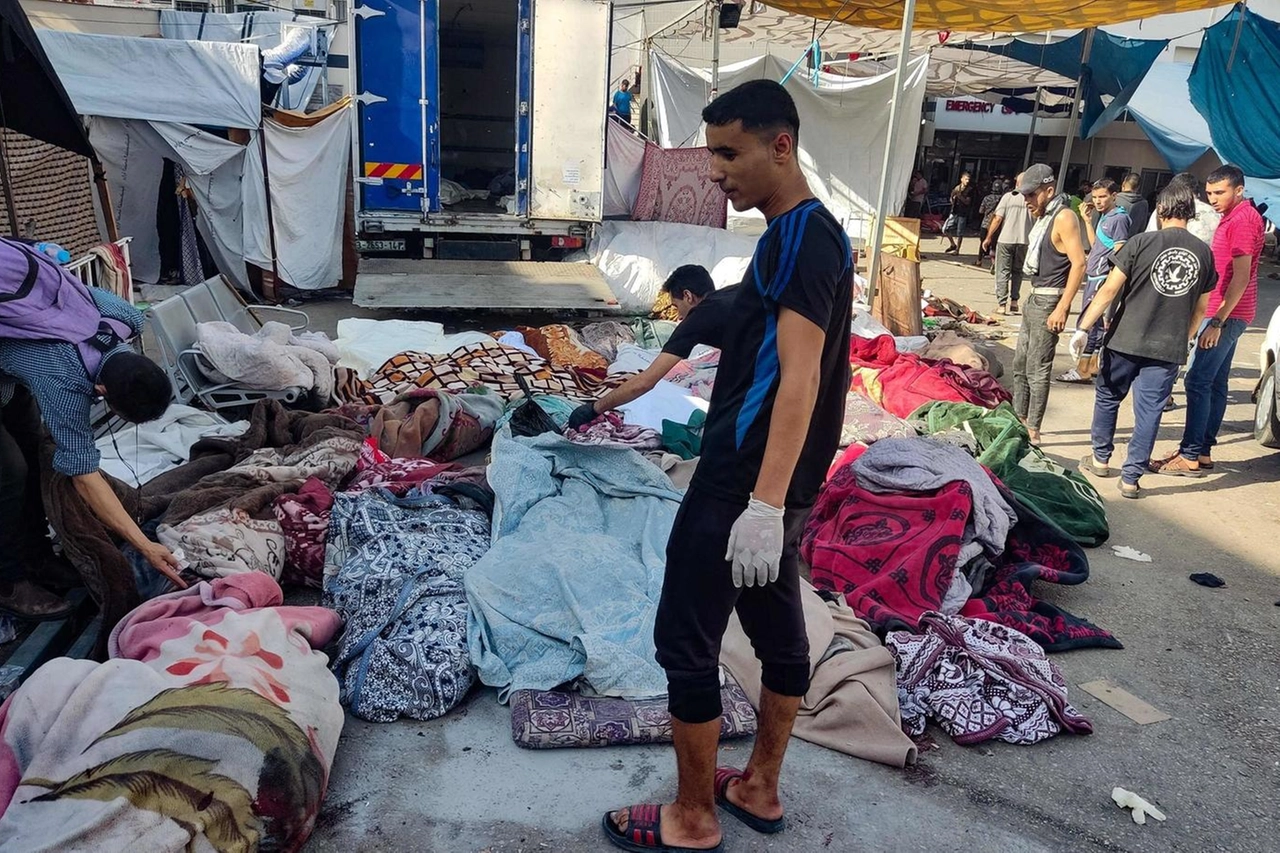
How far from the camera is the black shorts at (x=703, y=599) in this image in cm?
217

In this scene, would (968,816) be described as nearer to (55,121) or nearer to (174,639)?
(174,639)

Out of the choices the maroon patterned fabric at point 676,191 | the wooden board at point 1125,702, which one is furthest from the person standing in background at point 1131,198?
the wooden board at point 1125,702

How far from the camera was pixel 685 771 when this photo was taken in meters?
2.31

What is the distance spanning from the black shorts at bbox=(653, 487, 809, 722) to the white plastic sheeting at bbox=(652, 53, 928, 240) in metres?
11.2

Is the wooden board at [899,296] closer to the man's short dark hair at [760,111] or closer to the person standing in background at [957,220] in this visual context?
the man's short dark hair at [760,111]

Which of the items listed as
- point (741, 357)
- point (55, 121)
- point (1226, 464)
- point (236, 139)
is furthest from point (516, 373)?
point (236, 139)

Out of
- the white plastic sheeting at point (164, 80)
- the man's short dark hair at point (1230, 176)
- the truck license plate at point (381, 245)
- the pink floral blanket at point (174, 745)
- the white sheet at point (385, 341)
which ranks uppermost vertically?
the white plastic sheeting at point (164, 80)

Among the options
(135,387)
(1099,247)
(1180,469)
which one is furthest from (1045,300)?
(135,387)

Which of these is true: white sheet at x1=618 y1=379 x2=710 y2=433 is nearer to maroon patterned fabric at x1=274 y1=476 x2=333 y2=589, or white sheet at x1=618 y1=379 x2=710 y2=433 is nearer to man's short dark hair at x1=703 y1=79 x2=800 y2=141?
maroon patterned fabric at x1=274 y1=476 x2=333 y2=589

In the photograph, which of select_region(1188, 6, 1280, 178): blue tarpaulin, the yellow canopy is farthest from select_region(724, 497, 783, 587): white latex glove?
select_region(1188, 6, 1280, 178): blue tarpaulin

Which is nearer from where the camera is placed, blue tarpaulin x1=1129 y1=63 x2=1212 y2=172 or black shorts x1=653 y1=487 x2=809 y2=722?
black shorts x1=653 y1=487 x2=809 y2=722

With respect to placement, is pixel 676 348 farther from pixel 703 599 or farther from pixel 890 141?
pixel 890 141

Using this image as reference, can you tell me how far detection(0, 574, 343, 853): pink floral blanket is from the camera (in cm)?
207

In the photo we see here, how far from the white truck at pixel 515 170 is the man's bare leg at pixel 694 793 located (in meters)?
6.33
